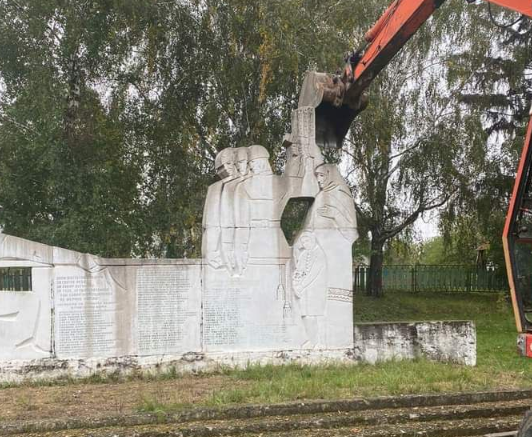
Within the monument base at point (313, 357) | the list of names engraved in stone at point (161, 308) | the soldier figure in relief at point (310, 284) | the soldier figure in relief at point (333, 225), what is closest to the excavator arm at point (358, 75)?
the soldier figure in relief at point (333, 225)

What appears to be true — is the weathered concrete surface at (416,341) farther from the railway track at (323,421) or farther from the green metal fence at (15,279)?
the green metal fence at (15,279)

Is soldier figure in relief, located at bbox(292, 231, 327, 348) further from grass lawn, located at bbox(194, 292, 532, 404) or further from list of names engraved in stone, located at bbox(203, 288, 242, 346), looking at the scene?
list of names engraved in stone, located at bbox(203, 288, 242, 346)

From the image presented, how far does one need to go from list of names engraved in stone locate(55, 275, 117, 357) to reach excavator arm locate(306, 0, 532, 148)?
12.9 feet

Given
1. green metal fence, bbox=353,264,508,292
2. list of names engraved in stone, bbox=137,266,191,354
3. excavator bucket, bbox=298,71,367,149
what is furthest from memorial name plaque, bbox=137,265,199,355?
green metal fence, bbox=353,264,508,292

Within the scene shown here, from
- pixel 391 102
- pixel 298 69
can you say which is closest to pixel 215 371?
pixel 298 69

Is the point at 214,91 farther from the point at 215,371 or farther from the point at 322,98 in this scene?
the point at 215,371

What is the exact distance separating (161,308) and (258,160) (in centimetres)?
240

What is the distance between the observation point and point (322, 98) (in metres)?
8.68

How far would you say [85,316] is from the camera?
732cm

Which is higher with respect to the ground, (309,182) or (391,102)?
(391,102)

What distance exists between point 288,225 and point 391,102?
202 inches

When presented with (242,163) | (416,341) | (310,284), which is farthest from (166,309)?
(416,341)

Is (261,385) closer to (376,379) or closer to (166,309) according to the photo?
(376,379)

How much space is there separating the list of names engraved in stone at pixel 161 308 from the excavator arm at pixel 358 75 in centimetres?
322
